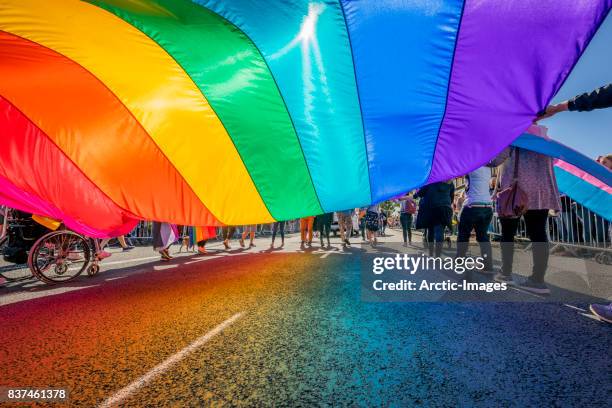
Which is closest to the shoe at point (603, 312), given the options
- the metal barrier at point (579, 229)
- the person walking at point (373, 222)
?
the metal barrier at point (579, 229)

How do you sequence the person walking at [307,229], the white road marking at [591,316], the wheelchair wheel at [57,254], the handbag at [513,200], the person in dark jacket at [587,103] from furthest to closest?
the person walking at [307,229] → the wheelchair wheel at [57,254] → the handbag at [513,200] → the white road marking at [591,316] → the person in dark jacket at [587,103]

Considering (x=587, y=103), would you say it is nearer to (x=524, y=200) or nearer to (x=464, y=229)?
(x=524, y=200)

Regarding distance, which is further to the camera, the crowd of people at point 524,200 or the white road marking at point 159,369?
the crowd of people at point 524,200

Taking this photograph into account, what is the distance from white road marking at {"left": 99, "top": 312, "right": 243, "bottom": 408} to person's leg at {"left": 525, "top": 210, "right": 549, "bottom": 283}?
3.70 metres

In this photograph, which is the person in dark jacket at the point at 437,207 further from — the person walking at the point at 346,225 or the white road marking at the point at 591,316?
the person walking at the point at 346,225

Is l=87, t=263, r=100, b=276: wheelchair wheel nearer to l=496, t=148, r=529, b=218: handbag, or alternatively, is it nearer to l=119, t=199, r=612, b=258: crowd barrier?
l=496, t=148, r=529, b=218: handbag

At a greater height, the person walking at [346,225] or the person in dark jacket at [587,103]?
the person in dark jacket at [587,103]

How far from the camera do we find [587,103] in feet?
7.98

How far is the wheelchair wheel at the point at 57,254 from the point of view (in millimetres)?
5117

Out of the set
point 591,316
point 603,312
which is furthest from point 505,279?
point 603,312

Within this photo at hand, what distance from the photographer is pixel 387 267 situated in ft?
21.5

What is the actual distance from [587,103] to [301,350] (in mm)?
2969

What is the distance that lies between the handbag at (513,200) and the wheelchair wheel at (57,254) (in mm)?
6968

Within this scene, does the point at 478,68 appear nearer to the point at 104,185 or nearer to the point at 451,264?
the point at 104,185
